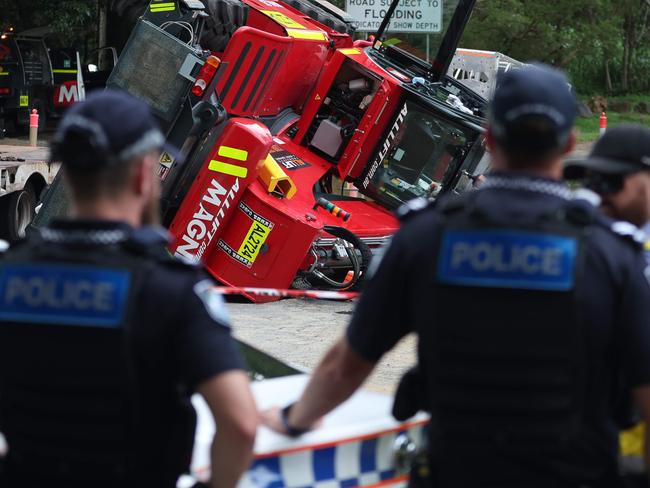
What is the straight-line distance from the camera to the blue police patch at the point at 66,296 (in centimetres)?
211

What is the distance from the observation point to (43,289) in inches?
85.0

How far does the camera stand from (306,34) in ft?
34.0

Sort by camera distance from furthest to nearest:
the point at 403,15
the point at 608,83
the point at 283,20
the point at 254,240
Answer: the point at 608,83, the point at 403,15, the point at 283,20, the point at 254,240

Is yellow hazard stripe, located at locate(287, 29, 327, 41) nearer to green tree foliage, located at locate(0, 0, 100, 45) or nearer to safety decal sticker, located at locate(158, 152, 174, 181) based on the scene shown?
safety decal sticker, located at locate(158, 152, 174, 181)

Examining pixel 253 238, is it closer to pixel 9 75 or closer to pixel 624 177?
pixel 624 177

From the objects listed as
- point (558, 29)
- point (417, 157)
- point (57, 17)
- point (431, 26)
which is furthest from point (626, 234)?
point (558, 29)

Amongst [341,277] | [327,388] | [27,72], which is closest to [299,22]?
[341,277]

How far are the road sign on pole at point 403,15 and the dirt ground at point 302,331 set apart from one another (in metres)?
3.47

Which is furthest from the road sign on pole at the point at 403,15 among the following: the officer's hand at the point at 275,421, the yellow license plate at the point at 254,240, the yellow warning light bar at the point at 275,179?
the officer's hand at the point at 275,421

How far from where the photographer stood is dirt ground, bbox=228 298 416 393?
7379 mm

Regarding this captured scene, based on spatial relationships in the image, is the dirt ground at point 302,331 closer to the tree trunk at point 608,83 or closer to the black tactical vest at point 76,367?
the black tactical vest at point 76,367

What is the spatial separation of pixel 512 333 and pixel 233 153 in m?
6.75

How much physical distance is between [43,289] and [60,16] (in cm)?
2132

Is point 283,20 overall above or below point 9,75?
above
